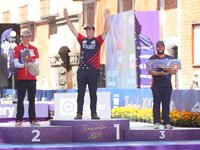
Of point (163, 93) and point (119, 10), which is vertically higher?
point (119, 10)

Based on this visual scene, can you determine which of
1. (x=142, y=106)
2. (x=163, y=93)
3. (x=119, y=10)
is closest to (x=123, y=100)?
(x=142, y=106)

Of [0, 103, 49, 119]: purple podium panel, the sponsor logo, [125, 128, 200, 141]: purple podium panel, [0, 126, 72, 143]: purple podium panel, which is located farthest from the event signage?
[0, 103, 49, 119]: purple podium panel

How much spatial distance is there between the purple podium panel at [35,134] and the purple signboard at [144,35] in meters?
12.2

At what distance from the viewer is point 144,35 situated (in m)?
22.1

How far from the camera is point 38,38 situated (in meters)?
35.7

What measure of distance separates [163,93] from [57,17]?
22.3 meters

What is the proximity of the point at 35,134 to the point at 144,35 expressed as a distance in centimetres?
1263

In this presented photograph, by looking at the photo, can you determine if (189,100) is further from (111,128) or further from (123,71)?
(123,71)

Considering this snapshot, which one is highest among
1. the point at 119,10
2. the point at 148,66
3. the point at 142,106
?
the point at 119,10

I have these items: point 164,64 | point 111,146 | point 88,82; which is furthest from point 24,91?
point 164,64

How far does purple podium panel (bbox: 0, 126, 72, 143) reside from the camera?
32.9ft

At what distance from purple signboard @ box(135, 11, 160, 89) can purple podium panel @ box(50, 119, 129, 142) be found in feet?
38.5

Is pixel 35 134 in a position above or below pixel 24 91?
below

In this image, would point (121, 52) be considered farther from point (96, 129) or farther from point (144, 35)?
point (96, 129)
